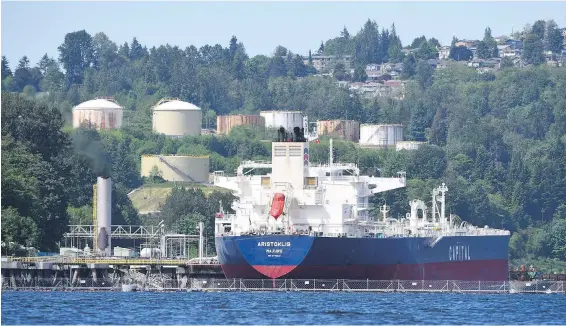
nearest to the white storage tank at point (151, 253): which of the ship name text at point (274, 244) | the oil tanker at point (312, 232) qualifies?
the oil tanker at point (312, 232)

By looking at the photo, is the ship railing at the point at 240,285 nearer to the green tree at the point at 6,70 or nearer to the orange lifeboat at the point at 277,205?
the orange lifeboat at the point at 277,205

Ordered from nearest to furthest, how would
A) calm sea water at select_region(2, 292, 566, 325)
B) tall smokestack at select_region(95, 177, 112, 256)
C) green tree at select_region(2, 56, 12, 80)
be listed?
calm sea water at select_region(2, 292, 566, 325), tall smokestack at select_region(95, 177, 112, 256), green tree at select_region(2, 56, 12, 80)

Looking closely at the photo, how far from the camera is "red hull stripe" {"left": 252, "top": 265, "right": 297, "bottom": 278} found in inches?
4407

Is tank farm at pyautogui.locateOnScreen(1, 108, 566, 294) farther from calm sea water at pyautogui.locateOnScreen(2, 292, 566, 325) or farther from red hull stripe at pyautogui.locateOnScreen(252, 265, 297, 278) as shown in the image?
calm sea water at pyautogui.locateOnScreen(2, 292, 566, 325)

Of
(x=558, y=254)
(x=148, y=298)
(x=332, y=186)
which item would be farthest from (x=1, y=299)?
(x=558, y=254)

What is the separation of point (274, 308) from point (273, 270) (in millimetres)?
15466

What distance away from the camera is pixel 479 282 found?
119 m

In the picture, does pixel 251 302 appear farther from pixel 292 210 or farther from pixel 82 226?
pixel 82 226

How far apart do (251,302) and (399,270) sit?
1864 cm

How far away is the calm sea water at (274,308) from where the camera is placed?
9006cm

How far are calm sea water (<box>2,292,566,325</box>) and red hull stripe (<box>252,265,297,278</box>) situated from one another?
7.49 feet

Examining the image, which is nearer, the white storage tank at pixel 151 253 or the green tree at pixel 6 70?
the white storage tank at pixel 151 253

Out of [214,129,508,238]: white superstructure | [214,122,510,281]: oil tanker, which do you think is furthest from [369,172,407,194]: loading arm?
[214,129,508,238]: white superstructure

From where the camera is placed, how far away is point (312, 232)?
11362cm
